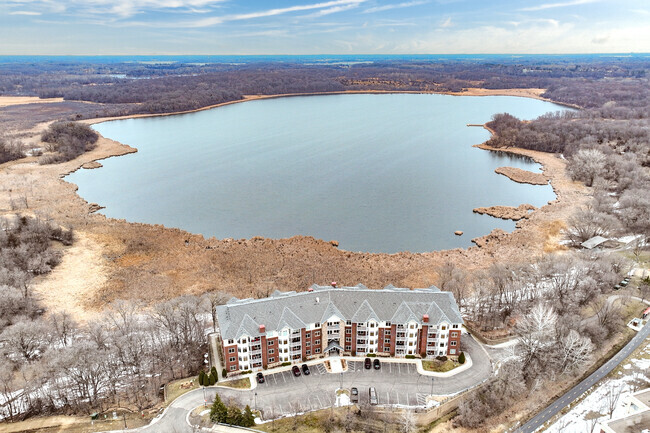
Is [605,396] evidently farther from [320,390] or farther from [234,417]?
[234,417]

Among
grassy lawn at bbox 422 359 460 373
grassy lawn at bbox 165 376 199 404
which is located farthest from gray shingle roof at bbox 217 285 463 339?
grassy lawn at bbox 165 376 199 404

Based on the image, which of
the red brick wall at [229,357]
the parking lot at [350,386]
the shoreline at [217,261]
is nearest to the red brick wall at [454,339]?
the parking lot at [350,386]

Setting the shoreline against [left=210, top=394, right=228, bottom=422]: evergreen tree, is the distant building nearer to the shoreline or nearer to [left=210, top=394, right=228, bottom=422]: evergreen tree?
the shoreline

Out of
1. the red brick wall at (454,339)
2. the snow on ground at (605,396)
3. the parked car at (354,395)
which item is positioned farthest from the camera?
the red brick wall at (454,339)

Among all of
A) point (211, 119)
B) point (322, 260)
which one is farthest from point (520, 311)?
point (211, 119)

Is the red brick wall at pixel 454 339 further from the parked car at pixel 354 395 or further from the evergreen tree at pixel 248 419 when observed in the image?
the evergreen tree at pixel 248 419
